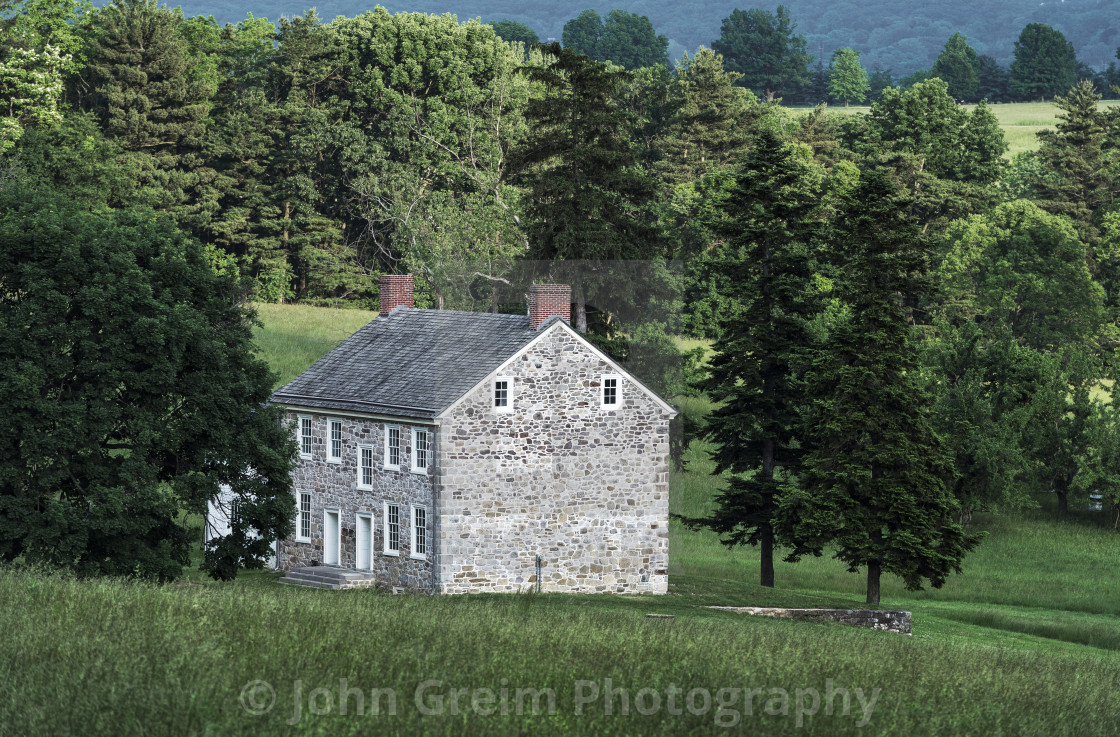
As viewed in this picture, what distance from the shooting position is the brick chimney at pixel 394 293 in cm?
4944

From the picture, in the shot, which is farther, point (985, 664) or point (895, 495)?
point (895, 495)

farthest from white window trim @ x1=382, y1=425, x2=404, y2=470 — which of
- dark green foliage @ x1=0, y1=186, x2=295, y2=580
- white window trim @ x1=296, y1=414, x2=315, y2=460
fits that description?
dark green foliage @ x1=0, y1=186, x2=295, y2=580

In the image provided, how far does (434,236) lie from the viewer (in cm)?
7300

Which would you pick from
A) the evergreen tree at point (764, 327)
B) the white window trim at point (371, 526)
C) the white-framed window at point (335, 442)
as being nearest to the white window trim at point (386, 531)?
the white window trim at point (371, 526)

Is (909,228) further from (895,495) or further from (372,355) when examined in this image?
(372,355)

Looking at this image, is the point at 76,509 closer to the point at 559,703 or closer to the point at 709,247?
the point at 559,703

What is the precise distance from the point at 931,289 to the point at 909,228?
1990 millimetres

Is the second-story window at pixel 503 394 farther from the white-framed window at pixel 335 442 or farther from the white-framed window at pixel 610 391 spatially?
the white-framed window at pixel 335 442

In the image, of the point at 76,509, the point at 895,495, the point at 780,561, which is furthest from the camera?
the point at 780,561

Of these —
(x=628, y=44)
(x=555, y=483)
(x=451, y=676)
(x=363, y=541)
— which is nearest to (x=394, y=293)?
(x=363, y=541)

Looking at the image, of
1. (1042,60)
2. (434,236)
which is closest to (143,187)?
(434,236)

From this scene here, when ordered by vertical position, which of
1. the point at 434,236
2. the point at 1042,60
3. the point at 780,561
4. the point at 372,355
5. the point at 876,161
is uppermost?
the point at 1042,60

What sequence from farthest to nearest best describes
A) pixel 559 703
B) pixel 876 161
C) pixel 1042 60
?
pixel 1042 60 < pixel 876 161 < pixel 559 703

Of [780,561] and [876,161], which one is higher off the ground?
[876,161]
